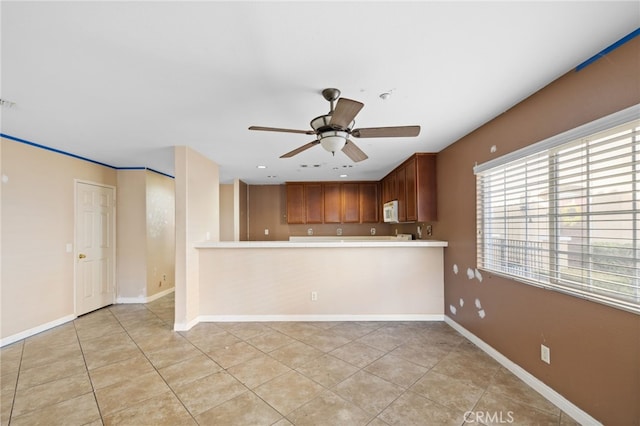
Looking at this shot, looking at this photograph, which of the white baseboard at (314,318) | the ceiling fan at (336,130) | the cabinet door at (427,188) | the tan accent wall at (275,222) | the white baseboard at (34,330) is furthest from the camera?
the tan accent wall at (275,222)

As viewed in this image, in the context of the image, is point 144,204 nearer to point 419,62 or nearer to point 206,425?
point 206,425

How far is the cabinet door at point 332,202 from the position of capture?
6195mm

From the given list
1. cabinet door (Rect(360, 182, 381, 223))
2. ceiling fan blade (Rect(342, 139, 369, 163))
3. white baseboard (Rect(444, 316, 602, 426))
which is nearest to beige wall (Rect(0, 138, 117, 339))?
ceiling fan blade (Rect(342, 139, 369, 163))

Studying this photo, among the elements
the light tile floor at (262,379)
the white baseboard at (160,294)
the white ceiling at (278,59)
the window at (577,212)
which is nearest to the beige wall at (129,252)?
the white baseboard at (160,294)

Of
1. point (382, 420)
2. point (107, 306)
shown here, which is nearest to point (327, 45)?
point (382, 420)

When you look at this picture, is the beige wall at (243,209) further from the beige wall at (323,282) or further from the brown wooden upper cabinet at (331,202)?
the beige wall at (323,282)

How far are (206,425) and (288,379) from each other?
0.72 metres

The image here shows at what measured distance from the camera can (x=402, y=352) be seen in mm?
2793

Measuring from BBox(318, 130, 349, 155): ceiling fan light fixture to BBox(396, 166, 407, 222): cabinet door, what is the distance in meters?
2.62

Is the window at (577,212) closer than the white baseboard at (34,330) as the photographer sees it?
Yes

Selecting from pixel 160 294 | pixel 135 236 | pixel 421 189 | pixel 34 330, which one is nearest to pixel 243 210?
pixel 135 236

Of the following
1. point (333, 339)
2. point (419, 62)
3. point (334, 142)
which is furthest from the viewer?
point (333, 339)

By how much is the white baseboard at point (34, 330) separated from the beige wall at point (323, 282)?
6.18ft

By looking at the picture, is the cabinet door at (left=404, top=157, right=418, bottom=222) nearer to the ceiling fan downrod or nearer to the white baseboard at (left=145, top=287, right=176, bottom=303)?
the ceiling fan downrod
